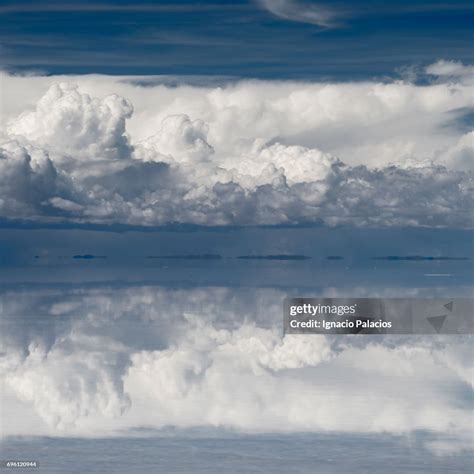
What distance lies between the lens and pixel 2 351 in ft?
231

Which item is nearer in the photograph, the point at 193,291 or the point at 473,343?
the point at 473,343

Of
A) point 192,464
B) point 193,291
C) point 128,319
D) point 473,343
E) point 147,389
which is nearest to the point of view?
point 192,464

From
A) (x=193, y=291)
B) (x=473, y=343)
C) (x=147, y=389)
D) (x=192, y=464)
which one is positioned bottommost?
(x=192, y=464)

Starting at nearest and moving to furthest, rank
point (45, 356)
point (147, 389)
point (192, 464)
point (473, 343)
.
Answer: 1. point (192, 464)
2. point (147, 389)
3. point (45, 356)
4. point (473, 343)

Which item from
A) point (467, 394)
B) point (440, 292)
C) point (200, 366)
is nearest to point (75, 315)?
point (200, 366)

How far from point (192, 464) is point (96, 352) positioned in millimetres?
29049

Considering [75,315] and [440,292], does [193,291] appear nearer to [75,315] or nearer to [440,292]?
[440,292]

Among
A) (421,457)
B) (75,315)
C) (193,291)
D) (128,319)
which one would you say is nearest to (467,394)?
(421,457)

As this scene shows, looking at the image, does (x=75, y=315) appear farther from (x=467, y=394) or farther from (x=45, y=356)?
(x=467, y=394)

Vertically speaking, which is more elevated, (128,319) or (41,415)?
(128,319)

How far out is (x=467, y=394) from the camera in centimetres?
5684
